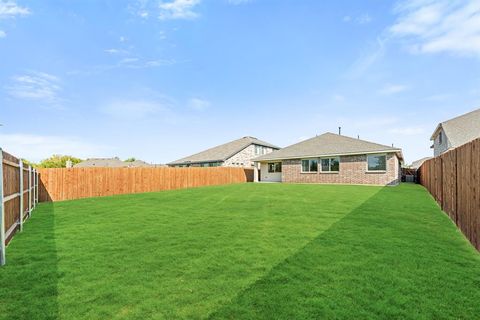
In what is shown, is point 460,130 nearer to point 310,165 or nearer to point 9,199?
point 310,165

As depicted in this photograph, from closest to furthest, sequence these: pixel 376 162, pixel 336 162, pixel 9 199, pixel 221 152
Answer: pixel 9 199 → pixel 376 162 → pixel 336 162 → pixel 221 152

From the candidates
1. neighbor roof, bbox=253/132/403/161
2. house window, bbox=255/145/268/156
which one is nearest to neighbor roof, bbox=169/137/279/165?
house window, bbox=255/145/268/156

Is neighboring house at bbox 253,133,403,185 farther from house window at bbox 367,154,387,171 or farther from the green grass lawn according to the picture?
the green grass lawn

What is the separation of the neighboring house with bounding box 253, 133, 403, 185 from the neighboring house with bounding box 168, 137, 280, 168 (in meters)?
6.00

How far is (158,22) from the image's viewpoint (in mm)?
13633

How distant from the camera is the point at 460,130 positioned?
21.4 m

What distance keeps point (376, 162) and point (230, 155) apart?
1760 cm

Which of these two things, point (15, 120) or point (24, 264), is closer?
point (24, 264)

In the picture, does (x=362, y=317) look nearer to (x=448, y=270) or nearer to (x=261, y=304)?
(x=261, y=304)

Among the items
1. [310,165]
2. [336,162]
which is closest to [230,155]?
[310,165]

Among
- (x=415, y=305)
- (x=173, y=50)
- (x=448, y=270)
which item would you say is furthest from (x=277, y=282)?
(x=173, y=50)

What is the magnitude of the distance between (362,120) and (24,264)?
2630 cm

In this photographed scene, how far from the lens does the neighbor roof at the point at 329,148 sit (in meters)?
20.5

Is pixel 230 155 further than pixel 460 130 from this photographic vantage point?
Yes
